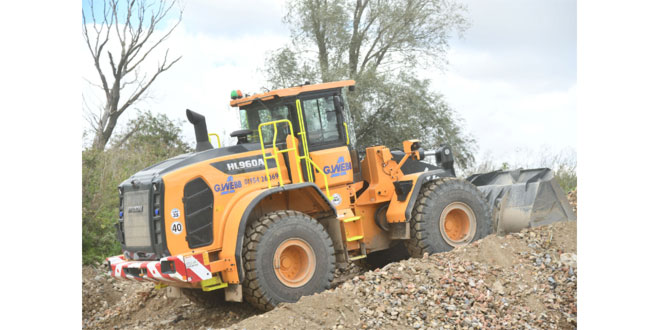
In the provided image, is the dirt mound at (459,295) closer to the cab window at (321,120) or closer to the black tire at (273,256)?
the black tire at (273,256)

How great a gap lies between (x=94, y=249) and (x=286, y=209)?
200 inches

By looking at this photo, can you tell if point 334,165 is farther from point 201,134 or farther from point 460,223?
point 460,223

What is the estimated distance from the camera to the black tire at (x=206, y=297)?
7.83 m

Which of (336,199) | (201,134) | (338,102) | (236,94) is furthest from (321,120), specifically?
(201,134)

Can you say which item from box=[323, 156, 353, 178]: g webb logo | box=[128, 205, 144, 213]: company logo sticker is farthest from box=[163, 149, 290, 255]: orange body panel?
box=[323, 156, 353, 178]: g webb logo

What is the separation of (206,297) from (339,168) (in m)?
2.25

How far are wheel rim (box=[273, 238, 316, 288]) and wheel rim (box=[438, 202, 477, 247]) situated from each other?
2249 millimetres

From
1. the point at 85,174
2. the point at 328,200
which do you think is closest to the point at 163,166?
the point at 328,200

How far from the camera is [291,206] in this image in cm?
761

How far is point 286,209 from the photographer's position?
24.8 feet

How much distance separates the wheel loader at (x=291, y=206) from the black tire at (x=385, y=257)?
0.07 feet

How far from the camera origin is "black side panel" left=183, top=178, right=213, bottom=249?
6.71m

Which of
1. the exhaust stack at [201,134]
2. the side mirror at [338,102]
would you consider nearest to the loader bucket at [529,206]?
the side mirror at [338,102]
